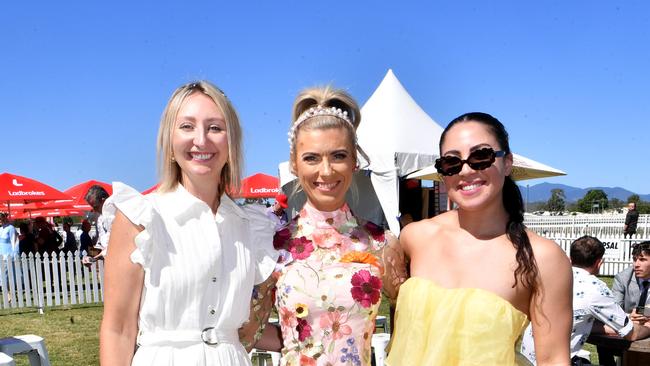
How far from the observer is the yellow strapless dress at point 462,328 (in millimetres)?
1787

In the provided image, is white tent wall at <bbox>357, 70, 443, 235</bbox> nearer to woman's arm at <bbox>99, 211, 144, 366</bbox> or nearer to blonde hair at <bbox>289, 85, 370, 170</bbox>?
blonde hair at <bbox>289, 85, 370, 170</bbox>

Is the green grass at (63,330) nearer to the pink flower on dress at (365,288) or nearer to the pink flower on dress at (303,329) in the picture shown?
the pink flower on dress at (303,329)

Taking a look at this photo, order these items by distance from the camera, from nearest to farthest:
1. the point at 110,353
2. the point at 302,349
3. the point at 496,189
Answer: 1. the point at 110,353
2. the point at 496,189
3. the point at 302,349

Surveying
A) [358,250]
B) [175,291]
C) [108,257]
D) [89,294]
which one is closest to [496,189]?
[358,250]

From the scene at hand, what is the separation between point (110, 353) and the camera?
1.79m

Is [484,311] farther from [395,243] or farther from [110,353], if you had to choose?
[110,353]

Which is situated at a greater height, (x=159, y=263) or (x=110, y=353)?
(x=159, y=263)

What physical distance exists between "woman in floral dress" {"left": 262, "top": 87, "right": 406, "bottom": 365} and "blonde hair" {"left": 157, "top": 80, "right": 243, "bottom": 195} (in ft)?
1.29

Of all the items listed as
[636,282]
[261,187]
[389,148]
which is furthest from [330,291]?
[261,187]

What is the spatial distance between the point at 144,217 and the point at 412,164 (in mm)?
9113

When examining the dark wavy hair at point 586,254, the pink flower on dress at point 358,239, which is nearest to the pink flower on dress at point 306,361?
the pink flower on dress at point 358,239

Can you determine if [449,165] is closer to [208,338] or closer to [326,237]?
[326,237]

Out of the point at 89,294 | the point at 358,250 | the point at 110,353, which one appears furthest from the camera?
the point at 89,294

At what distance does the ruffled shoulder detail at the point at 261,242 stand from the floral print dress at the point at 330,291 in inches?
5.2
